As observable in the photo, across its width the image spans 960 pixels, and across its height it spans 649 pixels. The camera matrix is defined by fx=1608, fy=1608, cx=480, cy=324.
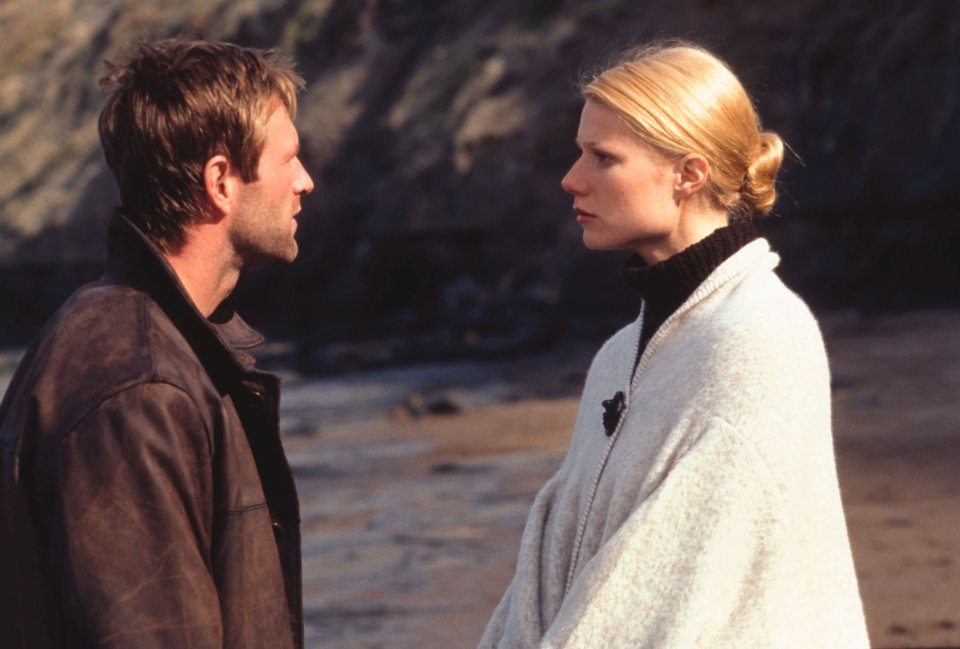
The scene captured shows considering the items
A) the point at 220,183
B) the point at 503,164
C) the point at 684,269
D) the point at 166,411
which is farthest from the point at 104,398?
the point at 503,164

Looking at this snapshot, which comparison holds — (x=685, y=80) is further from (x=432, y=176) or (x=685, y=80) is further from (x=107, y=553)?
(x=432, y=176)

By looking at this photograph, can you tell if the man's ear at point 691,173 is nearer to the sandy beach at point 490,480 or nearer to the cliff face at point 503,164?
the sandy beach at point 490,480

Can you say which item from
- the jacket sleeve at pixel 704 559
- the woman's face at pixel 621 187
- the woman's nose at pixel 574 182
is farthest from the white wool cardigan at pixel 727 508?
the woman's nose at pixel 574 182

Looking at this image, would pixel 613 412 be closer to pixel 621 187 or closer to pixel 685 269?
pixel 685 269

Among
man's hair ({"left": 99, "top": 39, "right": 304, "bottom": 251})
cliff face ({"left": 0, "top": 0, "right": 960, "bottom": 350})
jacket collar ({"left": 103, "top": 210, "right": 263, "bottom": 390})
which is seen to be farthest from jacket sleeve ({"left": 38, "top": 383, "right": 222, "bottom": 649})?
cliff face ({"left": 0, "top": 0, "right": 960, "bottom": 350})

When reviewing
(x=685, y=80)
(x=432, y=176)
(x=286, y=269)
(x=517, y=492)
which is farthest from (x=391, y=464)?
(x=286, y=269)

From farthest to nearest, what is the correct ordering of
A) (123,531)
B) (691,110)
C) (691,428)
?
1. (691,110)
2. (691,428)
3. (123,531)

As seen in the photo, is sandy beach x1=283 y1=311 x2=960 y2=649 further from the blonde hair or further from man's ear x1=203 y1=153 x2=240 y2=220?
man's ear x1=203 y1=153 x2=240 y2=220

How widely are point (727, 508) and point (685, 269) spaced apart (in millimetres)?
498

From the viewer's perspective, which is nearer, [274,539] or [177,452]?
[177,452]

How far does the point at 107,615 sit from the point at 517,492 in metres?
9.27

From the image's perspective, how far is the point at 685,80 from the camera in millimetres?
2980

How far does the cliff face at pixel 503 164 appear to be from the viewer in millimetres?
20484

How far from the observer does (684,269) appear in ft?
10.0
